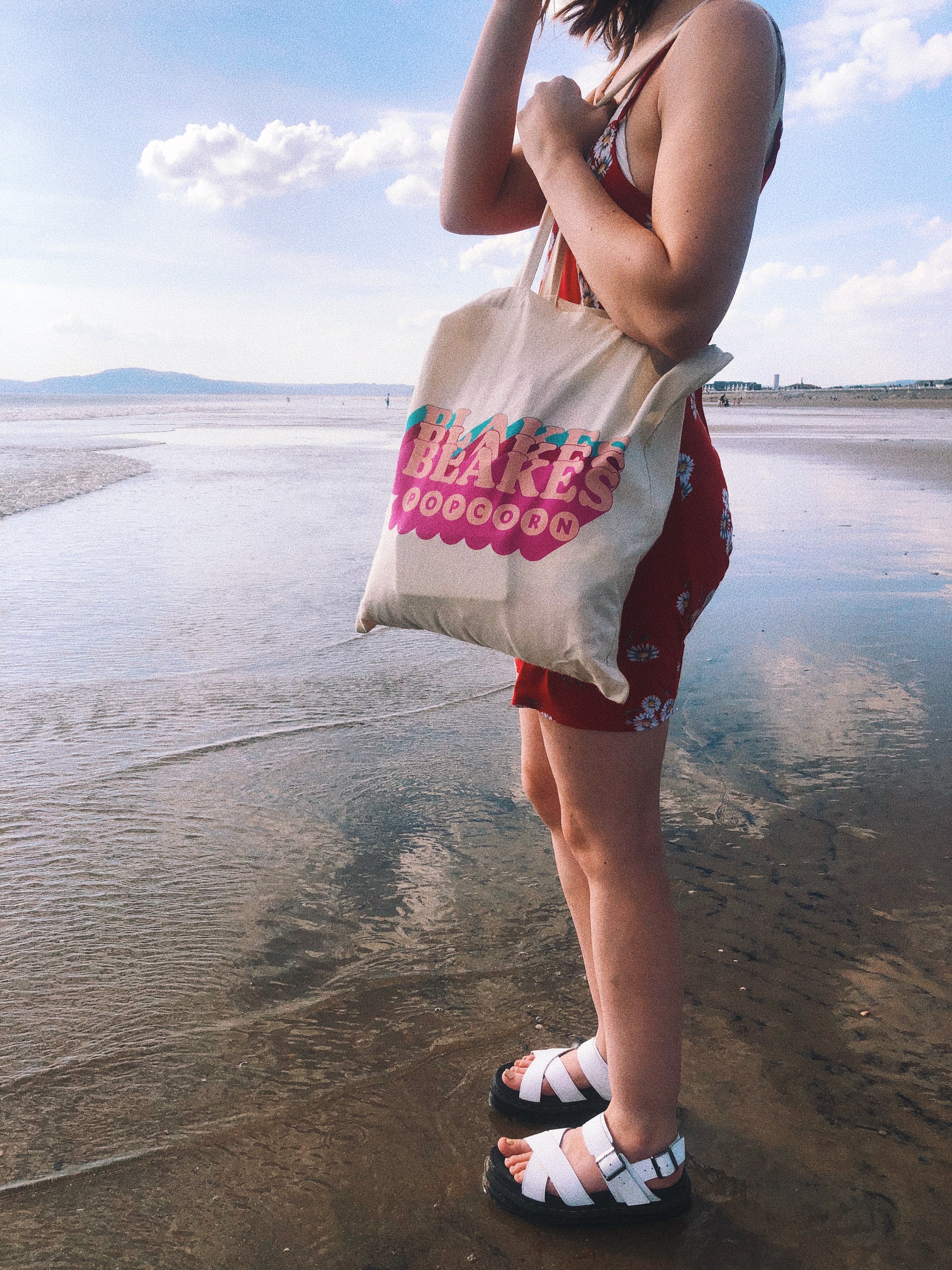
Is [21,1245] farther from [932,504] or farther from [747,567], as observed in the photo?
[932,504]

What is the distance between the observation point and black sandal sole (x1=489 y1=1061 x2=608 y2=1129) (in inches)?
67.9

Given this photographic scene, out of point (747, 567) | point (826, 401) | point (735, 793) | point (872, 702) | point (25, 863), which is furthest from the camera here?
point (826, 401)

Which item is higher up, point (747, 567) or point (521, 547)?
point (521, 547)

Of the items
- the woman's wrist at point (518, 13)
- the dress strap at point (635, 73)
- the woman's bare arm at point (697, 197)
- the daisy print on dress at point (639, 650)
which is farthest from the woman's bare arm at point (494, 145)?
the daisy print on dress at point (639, 650)

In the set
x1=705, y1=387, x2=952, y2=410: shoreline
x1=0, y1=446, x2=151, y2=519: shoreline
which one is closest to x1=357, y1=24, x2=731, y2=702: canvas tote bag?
x1=0, y1=446, x2=151, y2=519: shoreline

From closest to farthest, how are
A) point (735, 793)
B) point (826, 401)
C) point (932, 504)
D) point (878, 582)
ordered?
point (735, 793) < point (878, 582) < point (932, 504) < point (826, 401)

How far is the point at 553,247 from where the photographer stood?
4.55ft

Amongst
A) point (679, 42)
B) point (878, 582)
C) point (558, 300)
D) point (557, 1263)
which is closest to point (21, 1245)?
point (557, 1263)

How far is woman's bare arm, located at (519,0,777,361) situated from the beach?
1316 millimetres

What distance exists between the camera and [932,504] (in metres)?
9.83

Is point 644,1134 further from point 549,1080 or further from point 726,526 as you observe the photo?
point 726,526

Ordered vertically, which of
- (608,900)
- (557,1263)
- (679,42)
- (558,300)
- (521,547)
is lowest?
(557,1263)

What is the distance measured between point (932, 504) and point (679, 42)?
379 inches

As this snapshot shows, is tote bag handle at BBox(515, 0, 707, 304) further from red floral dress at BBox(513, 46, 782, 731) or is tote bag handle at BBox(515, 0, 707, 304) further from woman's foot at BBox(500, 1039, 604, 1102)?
woman's foot at BBox(500, 1039, 604, 1102)
